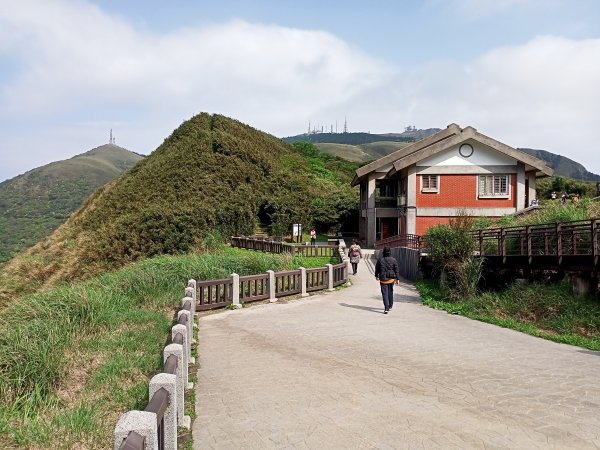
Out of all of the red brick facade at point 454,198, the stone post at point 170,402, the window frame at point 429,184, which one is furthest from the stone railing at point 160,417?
the window frame at point 429,184

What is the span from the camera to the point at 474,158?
93.4 feet

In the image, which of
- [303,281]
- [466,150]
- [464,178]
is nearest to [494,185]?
[464,178]

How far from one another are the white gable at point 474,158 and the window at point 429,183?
75 centimetres

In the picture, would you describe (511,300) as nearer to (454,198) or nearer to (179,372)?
(179,372)

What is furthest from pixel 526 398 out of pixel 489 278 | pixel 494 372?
pixel 489 278

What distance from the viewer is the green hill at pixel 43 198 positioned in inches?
3757

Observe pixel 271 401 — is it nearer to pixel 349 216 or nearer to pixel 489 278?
pixel 489 278

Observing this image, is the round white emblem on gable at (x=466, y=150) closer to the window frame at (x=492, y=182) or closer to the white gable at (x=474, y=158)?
the white gable at (x=474, y=158)

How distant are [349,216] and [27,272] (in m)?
25.6

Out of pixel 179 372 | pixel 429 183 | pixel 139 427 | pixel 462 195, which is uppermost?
pixel 429 183

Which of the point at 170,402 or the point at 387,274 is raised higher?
the point at 387,274

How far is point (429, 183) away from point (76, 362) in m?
24.9

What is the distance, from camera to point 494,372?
24.3 ft

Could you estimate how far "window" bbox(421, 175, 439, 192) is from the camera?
28859 millimetres
